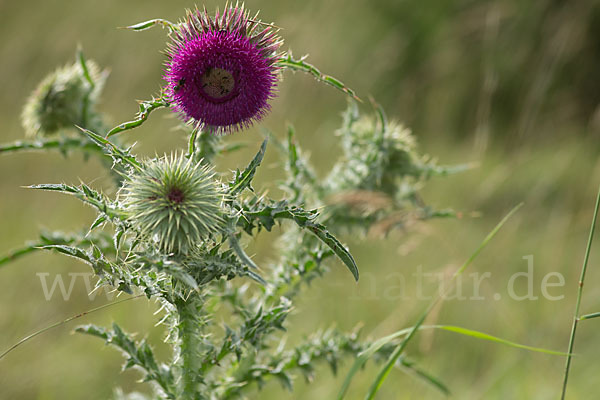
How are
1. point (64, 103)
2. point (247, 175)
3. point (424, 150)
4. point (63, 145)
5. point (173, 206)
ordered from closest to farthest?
point (173, 206) → point (247, 175) → point (63, 145) → point (64, 103) → point (424, 150)

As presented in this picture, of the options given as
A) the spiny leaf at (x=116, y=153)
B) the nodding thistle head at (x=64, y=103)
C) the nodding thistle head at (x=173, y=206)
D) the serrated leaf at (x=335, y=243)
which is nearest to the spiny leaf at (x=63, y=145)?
the nodding thistle head at (x=64, y=103)

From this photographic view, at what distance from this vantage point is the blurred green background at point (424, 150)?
4.48m

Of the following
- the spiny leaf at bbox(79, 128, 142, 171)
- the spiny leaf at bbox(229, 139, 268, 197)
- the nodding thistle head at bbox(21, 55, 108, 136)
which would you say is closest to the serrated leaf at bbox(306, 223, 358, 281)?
the spiny leaf at bbox(229, 139, 268, 197)

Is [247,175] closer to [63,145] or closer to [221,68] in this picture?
[221,68]

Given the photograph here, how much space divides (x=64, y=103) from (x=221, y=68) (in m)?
1.72

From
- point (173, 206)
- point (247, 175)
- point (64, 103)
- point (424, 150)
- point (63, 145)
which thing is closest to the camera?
point (173, 206)

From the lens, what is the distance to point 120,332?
Result: 2400 millimetres

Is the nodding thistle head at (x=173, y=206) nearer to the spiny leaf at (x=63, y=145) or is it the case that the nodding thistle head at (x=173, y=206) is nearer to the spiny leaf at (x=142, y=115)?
the spiny leaf at (x=142, y=115)

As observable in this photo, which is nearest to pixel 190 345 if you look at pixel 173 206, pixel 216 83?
pixel 173 206

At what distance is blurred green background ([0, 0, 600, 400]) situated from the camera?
448cm

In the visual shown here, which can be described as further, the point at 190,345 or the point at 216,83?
the point at 190,345

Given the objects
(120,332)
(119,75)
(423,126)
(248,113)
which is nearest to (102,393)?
(120,332)

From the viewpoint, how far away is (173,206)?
201 centimetres

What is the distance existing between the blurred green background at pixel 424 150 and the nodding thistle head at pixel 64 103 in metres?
1.24
